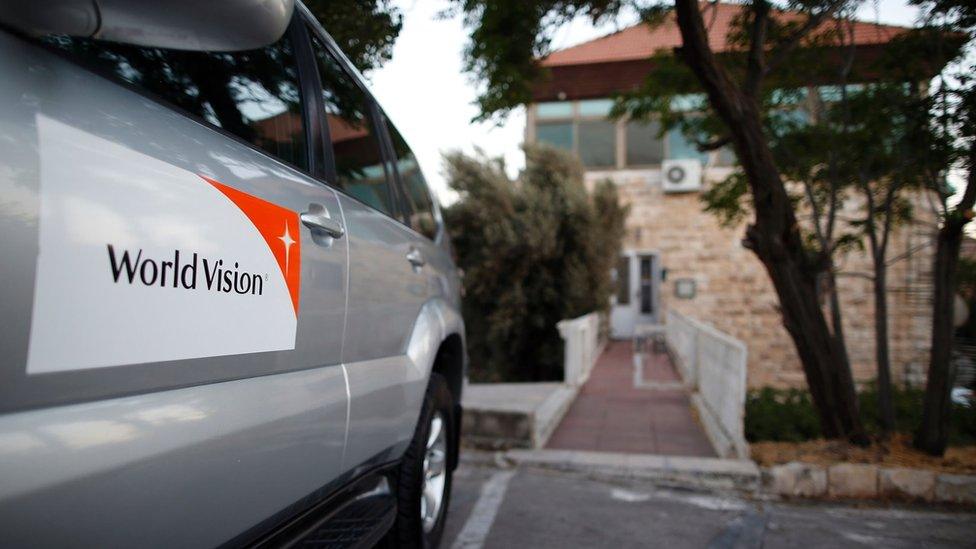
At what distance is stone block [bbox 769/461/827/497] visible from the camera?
429cm

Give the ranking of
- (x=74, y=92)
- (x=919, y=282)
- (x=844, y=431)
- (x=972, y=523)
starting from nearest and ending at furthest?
(x=74, y=92) < (x=972, y=523) < (x=844, y=431) < (x=919, y=282)

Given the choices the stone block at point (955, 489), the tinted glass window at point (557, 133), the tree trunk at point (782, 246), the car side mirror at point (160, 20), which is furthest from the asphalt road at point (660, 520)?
the tinted glass window at point (557, 133)

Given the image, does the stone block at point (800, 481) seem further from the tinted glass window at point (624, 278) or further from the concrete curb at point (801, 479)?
the tinted glass window at point (624, 278)

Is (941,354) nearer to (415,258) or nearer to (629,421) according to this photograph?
(629,421)

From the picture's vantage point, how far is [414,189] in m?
3.27

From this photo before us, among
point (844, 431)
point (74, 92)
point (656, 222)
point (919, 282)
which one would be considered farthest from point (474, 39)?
point (919, 282)

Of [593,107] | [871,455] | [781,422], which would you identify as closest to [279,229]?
[871,455]

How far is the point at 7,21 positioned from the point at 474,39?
15.9 ft

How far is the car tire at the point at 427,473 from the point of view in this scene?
2.56 m

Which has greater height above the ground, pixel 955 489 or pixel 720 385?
pixel 720 385

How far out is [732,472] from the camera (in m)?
4.43

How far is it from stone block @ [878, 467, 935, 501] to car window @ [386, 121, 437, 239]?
340cm

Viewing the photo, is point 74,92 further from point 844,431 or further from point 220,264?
point 844,431

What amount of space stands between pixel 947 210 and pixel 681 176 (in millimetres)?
11898
